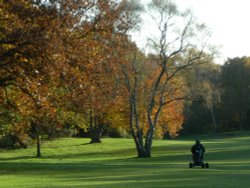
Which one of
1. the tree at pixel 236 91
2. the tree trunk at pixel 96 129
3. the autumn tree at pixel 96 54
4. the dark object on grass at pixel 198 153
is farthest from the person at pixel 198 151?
the tree at pixel 236 91

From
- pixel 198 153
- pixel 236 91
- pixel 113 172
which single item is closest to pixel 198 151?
pixel 198 153

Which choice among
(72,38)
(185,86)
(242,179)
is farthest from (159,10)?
(72,38)

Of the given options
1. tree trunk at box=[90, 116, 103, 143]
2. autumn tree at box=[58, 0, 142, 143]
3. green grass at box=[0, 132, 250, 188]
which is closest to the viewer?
autumn tree at box=[58, 0, 142, 143]

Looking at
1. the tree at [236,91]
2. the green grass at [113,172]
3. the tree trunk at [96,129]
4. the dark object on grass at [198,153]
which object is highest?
the tree at [236,91]

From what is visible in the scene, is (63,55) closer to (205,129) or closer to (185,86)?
(185,86)

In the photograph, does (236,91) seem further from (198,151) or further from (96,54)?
(96,54)

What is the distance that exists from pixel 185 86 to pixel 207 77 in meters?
64.5

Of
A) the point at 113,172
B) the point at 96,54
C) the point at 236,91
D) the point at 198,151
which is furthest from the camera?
the point at 236,91

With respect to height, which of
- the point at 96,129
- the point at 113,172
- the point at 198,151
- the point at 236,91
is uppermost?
the point at 236,91

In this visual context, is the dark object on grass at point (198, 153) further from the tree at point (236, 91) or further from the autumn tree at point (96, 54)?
the tree at point (236, 91)

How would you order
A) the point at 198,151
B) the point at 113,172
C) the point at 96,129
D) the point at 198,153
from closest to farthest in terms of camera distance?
the point at 113,172, the point at 198,151, the point at 198,153, the point at 96,129

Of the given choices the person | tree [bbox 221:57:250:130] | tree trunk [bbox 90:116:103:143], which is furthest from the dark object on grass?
tree [bbox 221:57:250:130]

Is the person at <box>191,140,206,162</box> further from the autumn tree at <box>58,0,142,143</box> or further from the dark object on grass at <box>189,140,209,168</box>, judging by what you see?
the autumn tree at <box>58,0,142,143</box>

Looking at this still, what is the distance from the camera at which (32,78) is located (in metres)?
17.7
